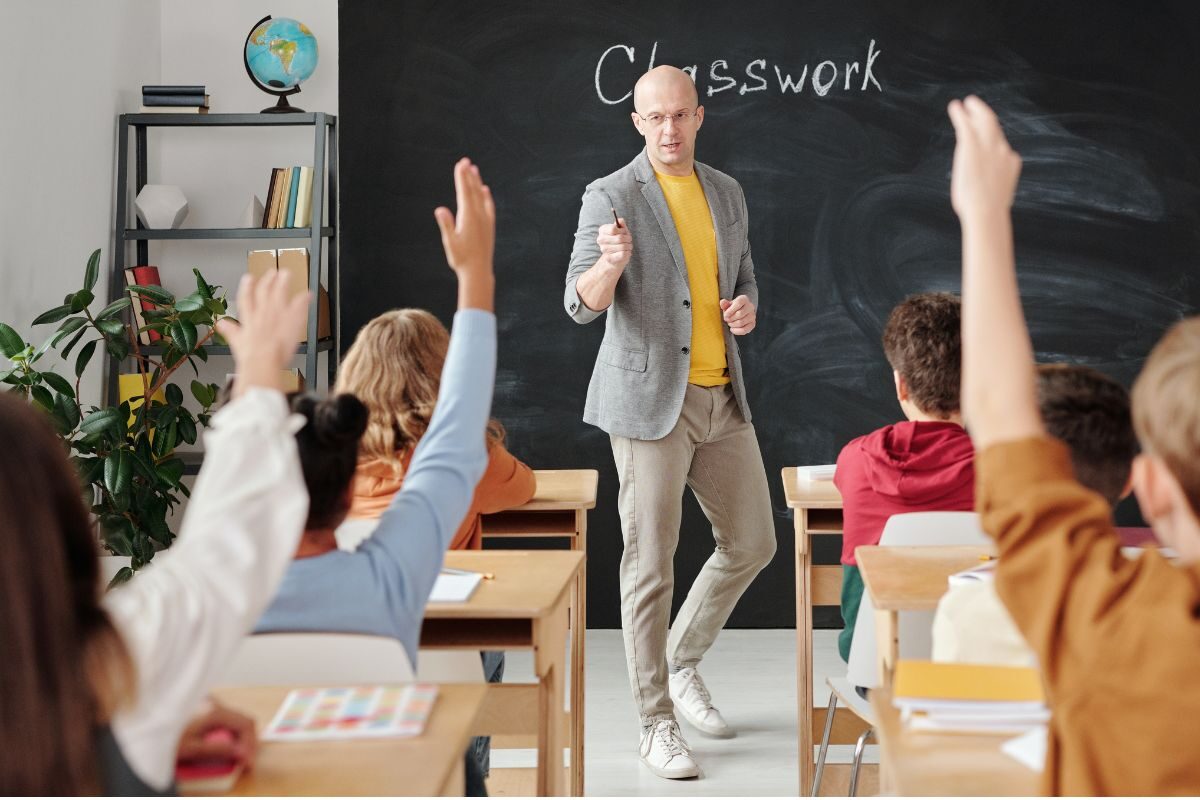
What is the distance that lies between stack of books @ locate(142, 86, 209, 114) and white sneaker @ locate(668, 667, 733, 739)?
2.54 metres

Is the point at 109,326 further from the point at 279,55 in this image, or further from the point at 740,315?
the point at 740,315

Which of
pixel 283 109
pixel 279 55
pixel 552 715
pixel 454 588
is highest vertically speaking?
pixel 279 55

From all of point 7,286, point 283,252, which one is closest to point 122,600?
point 7,286

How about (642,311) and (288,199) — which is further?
(288,199)

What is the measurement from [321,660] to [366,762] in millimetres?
271

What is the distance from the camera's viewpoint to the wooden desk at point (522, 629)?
6.65 ft

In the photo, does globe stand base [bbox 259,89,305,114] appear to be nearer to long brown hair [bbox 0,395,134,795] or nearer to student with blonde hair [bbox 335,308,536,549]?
student with blonde hair [bbox 335,308,536,549]

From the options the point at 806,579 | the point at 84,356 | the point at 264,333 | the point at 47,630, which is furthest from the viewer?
the point at 84,356

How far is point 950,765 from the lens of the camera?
129 cm

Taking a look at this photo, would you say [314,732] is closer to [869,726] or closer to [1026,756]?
[1026,756]

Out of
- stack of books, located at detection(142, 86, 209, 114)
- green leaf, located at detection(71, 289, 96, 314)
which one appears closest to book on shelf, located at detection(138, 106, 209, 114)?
stack of books, located at detection(142, 86, 209, 114)

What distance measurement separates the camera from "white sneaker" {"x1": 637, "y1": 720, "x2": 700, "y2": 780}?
10.4 ft

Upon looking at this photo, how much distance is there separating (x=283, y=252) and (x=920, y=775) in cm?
350

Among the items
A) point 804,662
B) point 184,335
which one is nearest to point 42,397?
point 184,335
